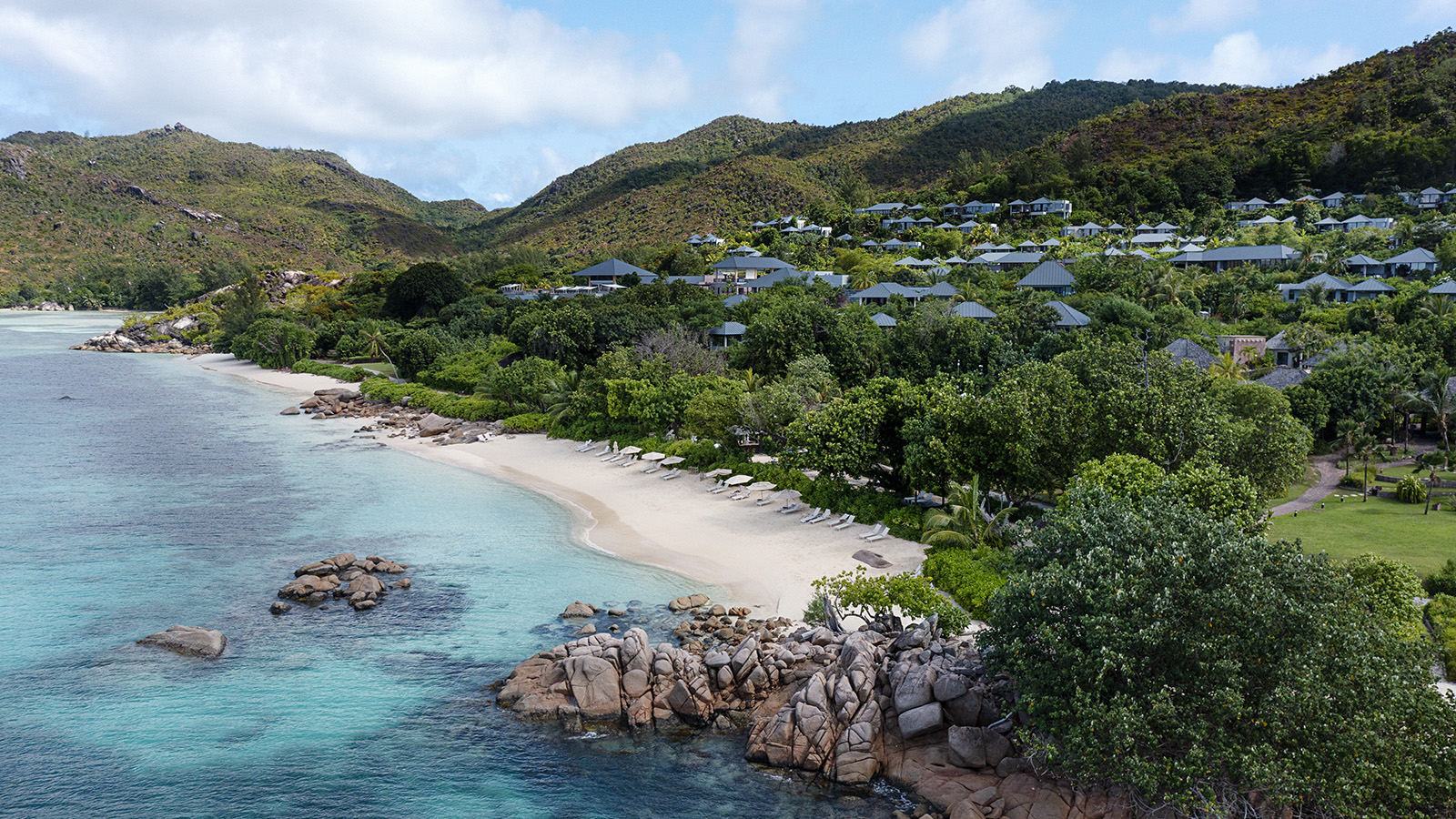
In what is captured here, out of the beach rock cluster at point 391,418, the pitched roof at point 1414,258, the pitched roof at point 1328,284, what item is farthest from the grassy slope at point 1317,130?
the beach rock cluster at point 391,418

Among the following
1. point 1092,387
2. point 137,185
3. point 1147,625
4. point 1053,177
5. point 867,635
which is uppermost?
point 137,185

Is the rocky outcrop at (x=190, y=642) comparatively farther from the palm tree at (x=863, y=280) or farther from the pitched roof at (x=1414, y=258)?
the pitched roof at (x=1414, y=258)

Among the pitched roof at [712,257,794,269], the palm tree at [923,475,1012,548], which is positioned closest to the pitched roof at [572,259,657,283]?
the pitched roof at [712,257,794,269]

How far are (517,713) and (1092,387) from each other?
22209 millimetres

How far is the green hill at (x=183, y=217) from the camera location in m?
146

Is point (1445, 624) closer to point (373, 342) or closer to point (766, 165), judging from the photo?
point (373, 342)

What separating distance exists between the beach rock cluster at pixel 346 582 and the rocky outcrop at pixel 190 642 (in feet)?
6.95

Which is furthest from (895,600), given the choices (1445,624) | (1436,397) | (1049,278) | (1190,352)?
(1049,278)

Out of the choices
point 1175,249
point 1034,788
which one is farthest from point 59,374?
point 1175,249

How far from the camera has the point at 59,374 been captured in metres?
76.6

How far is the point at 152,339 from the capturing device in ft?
348

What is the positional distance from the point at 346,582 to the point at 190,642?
478 cm

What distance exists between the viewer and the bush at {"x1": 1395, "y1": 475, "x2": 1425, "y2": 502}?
28484 mm

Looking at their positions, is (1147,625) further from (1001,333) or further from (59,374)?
(59,374)
